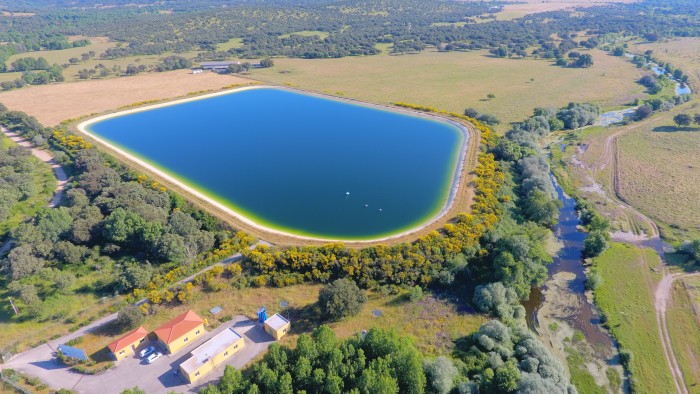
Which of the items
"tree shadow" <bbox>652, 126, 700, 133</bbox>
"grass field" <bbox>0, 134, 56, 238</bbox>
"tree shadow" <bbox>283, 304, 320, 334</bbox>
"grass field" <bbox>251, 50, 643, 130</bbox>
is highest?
"grass field" <bbox>251, 50, 643, 130</bbox>

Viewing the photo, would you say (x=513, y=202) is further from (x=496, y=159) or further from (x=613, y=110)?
(x=613, y=110)

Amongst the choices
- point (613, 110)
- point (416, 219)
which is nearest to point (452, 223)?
point (416, 219)

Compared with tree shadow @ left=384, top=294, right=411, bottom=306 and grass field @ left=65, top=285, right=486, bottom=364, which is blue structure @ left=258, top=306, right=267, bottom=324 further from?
tree shadow @ left=384, top=294, right=411, bottom=306

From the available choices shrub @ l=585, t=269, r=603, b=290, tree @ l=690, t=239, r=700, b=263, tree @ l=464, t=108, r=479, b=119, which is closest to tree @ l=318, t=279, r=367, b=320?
shrub @ l=585, t=269, r=603, b=290

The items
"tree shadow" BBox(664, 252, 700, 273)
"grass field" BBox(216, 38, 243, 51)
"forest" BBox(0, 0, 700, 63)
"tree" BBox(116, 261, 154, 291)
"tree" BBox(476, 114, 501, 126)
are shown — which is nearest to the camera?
"tree" BBox(116, 261, 154, 291)

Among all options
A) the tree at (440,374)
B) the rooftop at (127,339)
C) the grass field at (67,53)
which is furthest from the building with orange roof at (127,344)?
the grass field at (67,53)

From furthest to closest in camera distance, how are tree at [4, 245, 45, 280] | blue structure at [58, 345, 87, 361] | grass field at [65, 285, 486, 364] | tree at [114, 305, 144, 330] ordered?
tree at [4, 245, 45, 280]
grass field at [65, 285, 486, 364]
tree at [114, 305, 144, 330]
blue structure at [58, 345, 87, 361]

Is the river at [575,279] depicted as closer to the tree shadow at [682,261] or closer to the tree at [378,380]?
the tree shadow at [682,261]
